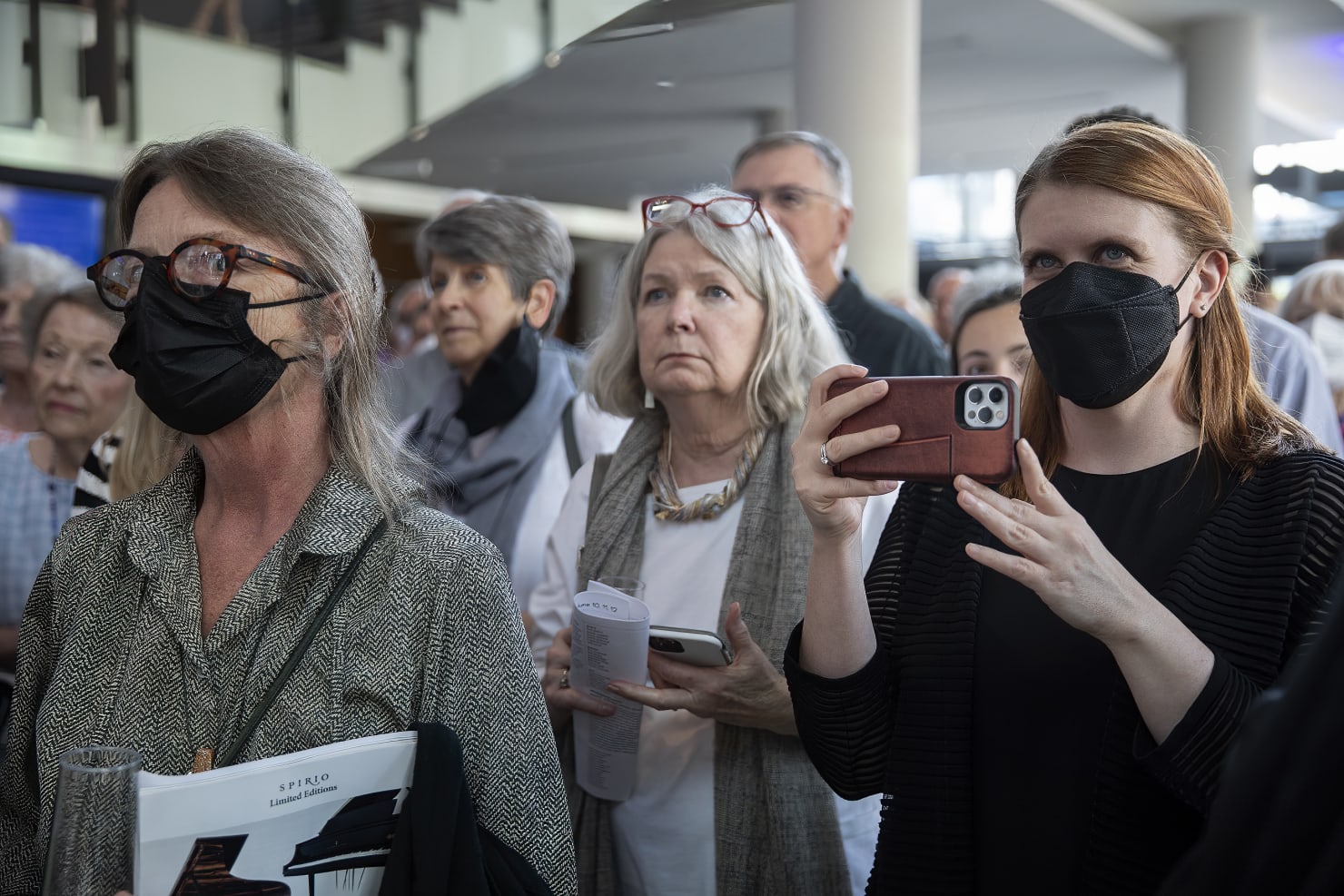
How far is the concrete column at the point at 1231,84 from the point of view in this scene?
12.0m

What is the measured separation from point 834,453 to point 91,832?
98 cm

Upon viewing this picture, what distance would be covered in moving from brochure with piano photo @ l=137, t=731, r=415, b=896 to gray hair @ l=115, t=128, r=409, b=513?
397 millimetres

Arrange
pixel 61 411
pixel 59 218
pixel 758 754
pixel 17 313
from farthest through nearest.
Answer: pixel 59 218 < pixel 17 313 < pixel 61 411 < pixel 758 754

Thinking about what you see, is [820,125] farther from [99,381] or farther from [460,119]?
[99,381]

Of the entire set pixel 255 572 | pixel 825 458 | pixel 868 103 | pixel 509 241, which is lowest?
pixel 255 572

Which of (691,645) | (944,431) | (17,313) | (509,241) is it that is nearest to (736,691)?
(691,645)

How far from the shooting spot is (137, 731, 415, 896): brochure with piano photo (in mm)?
1289

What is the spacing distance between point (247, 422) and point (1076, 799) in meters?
1.25

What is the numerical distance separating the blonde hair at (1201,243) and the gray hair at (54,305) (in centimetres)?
241

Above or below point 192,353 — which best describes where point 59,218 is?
above

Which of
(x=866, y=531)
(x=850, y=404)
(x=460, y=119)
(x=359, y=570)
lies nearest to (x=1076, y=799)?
(x=850, y=404)

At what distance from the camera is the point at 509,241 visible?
356 cm

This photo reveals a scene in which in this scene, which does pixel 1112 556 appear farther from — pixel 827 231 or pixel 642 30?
pixel 642 30

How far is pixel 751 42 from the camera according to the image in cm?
1091
